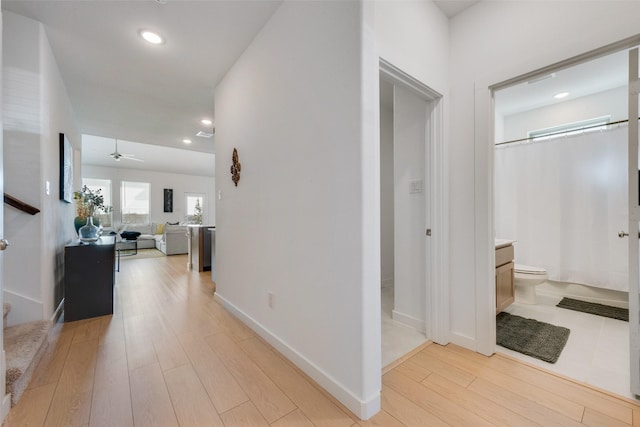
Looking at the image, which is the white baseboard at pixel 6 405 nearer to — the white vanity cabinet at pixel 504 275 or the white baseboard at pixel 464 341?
the white baseboard at pixel 464 341

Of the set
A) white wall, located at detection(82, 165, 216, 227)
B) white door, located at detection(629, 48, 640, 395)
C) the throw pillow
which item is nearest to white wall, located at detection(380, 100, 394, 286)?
white door, located at detection(629, 48, 640, 395)

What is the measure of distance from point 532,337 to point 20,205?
13.5 feet

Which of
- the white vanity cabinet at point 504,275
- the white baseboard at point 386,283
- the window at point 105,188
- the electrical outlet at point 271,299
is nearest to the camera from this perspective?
the electrical outlet at point 271,299

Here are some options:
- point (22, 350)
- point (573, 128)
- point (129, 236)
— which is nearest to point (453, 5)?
point (573, 128)

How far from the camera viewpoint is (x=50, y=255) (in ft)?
7.59

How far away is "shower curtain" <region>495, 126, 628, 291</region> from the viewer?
268cm

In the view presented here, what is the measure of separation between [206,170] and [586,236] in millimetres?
9583

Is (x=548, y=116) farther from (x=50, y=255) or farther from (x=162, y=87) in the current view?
(x=50, y=255)

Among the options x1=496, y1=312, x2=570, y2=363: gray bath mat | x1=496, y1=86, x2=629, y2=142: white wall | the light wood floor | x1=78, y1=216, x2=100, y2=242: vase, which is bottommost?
the light wood floor

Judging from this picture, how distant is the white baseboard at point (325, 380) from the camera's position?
1.29m

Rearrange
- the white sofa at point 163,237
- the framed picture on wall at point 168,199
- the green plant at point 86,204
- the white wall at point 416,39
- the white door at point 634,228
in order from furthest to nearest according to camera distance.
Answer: the framed picture on wall at point 168,199 < the white sofa at point 163,237 < the green plant at point 86,204 < the white wall at point 416,39 < the white door at point 634,228

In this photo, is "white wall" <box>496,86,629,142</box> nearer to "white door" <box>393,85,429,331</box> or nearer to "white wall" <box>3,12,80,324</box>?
"white door" <box>393,85,429,331</box>

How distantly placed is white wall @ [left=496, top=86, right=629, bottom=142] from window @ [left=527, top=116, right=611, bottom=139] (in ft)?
0.14

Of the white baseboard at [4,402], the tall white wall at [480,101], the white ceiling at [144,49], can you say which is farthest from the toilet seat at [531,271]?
the white baseboard at [4,402]
